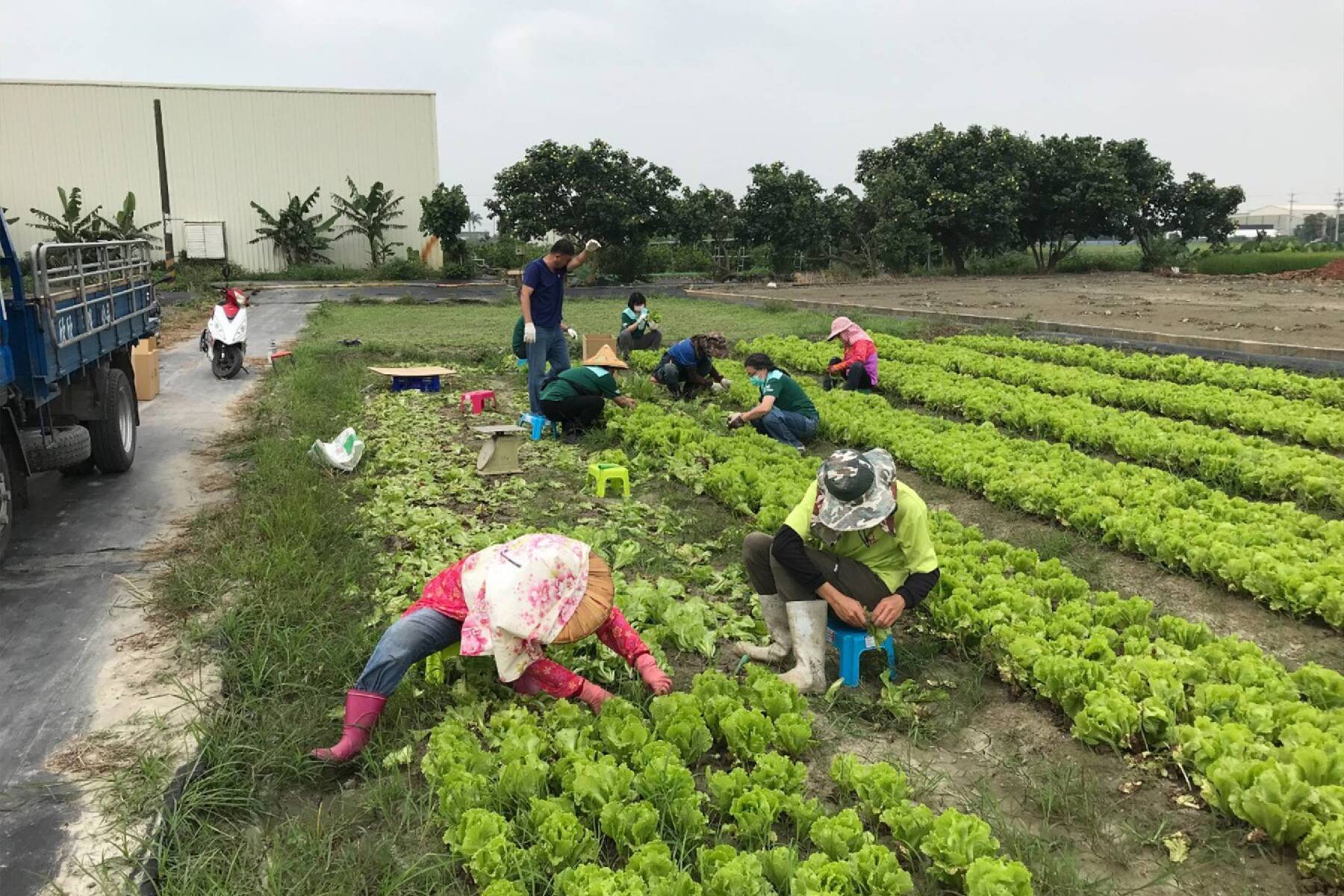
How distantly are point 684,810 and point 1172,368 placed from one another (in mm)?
11320

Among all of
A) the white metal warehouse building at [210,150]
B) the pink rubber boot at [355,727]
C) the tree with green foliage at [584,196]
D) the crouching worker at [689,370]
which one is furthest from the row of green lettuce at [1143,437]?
the white metal warehouse building at [210,150]

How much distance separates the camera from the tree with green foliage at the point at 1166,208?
4006 cm

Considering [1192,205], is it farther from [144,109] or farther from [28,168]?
[28,168]

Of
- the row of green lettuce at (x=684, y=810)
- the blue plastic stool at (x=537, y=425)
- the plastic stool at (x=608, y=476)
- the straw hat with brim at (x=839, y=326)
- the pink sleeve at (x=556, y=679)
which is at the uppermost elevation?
the straw hat with brim at (x=839, y=326)

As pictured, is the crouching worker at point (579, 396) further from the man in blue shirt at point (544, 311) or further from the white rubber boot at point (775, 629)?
the white rubber boot at point (775, 629)

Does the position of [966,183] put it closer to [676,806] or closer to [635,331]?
[635,331]

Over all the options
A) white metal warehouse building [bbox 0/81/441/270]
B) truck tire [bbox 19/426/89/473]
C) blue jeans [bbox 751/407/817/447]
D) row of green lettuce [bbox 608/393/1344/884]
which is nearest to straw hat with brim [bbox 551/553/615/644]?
row of green lettuce [bbox 608/393/1344/884]

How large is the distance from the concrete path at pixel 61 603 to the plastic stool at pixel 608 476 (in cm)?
308

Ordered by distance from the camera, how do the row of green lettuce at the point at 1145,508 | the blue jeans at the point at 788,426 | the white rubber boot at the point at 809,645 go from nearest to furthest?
the white rubber boot at the point at 809,645 < the row of green lettuce at the point at 1145,508 < the blue jeans at the point at 788,426

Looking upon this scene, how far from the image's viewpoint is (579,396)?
9375 millimetres

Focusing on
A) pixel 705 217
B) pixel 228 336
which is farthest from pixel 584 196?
pixel 228 336

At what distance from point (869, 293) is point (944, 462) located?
69.3 feet

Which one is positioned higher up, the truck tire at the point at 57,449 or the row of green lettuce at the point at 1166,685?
the truck tire at the point at 57,449

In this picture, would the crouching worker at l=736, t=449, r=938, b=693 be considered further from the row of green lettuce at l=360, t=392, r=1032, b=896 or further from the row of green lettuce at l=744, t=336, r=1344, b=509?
the row of green lettuce at l=744, t=336, r=1344, b=509
